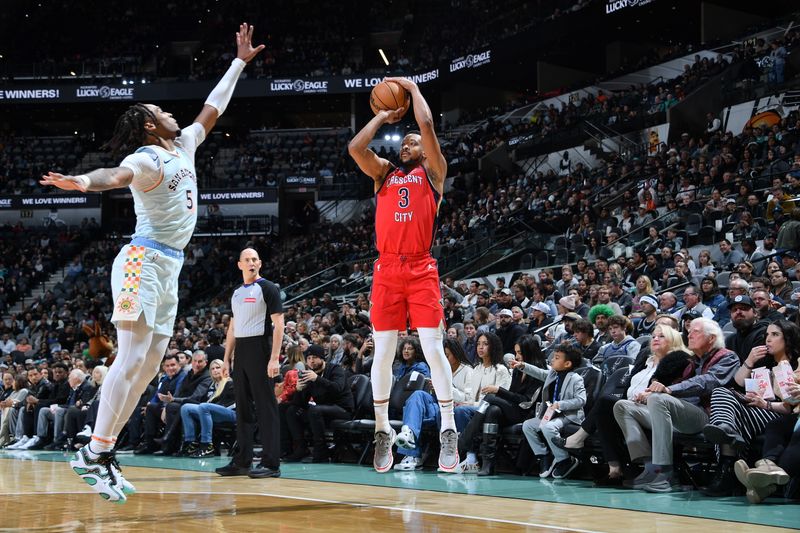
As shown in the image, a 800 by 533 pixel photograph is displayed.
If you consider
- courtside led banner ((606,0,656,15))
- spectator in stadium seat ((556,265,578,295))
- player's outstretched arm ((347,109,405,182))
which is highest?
courtside led banner ((606,0,656,15))

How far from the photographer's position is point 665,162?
60.1 feet

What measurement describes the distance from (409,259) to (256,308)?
2288mm

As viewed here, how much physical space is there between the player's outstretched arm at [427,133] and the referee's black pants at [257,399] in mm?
2581

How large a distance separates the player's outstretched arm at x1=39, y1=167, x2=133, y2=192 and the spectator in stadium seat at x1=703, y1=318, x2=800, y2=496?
398 cm

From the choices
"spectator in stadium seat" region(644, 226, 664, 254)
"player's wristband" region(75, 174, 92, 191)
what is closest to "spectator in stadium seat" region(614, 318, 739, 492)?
"player's wristband" region(75, 174, 92, 191)

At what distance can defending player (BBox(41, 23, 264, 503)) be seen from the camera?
4738mm

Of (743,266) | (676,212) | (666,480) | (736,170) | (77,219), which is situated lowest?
(666,480)

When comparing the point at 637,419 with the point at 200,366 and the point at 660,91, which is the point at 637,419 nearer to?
the point at 200,366

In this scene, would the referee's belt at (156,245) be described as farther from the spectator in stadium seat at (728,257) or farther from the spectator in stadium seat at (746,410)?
the spectator in stadium seat at (728,257)

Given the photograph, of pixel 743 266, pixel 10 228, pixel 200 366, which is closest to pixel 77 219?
pixel 10 228

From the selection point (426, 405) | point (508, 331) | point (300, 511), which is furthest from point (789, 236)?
point (300, 511)

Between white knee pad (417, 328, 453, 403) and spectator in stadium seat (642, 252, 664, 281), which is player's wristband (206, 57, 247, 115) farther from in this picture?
spectator in stadium seat (642, 252, 664, 281)

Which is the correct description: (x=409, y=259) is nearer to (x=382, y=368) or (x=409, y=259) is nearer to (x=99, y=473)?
(x=382, y=368)

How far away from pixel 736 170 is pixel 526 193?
22.9 ft
